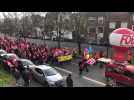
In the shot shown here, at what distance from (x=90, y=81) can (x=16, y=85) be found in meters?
1.44

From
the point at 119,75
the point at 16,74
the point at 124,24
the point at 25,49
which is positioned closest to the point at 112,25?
the point at 124,24

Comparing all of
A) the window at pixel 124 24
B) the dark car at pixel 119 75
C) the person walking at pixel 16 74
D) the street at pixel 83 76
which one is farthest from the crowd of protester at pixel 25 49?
the window at pixel 124 24

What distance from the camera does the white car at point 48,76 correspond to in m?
6.79

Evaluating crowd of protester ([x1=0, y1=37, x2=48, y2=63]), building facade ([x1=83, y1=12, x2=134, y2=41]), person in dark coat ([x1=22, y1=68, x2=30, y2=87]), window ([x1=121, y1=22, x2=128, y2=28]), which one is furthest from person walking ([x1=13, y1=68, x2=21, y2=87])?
window ([x1=121, y1=22, x2=128, y2=28])

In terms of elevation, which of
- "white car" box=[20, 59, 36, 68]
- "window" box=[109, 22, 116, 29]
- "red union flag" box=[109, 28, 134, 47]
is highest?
"window" box=[109, 22, 116, 29]

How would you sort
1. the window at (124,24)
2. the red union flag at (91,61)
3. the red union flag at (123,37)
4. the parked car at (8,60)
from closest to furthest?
the red union flag at (123,37)
the window at (124,24)
the red union flag at (91,61)
the parked car at (8,60)

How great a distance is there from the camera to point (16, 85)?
22.3ft

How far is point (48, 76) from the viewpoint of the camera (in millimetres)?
6906

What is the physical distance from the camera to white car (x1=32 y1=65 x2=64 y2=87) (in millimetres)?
6786

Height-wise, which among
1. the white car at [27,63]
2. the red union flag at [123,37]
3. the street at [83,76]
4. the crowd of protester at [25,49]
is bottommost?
the street at [83,76]

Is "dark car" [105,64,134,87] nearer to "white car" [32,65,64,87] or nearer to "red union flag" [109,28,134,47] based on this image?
"red union flag" [109,28,134,47]

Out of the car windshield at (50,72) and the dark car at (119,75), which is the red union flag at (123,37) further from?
the car windshield at (50,72)

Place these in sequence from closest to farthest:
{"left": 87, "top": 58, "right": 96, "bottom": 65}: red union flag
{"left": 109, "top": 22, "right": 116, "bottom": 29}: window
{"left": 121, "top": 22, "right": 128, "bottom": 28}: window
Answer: {"left": 121, "top": 22, "right": 128, "bottom": 28}: window → {"left": 109, "top": 22, "right": 116, "bottom": 29}: window → {"left": 87, "top": 58, "right": 96, "bottom": 65}: red union flag
